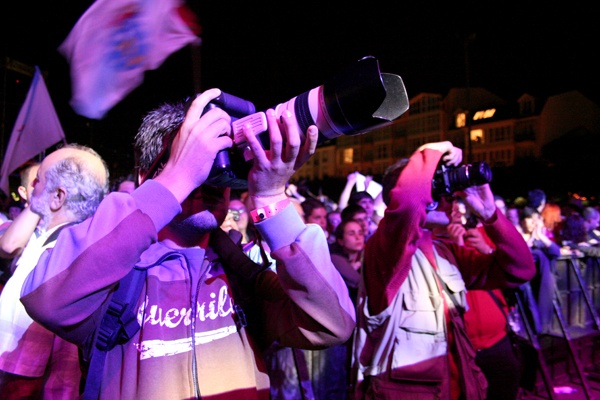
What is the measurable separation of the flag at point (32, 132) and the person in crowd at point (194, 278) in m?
5.56

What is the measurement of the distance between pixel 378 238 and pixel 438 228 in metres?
1.39

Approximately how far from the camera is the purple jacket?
122 cm

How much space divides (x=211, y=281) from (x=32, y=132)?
603 cm

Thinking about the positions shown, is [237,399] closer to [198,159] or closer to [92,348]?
[92,348]

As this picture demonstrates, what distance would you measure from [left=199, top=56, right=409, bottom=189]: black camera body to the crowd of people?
54 mm

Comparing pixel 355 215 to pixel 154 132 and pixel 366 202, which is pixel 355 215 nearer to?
pixel 366 202

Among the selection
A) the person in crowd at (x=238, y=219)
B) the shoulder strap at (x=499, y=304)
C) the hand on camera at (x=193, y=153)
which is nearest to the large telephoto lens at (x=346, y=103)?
the hand on camera at (x=193, y=153)

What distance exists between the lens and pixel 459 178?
101 inches

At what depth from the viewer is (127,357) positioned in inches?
55.2

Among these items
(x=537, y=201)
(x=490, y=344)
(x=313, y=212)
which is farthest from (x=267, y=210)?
(x=537, y=201)

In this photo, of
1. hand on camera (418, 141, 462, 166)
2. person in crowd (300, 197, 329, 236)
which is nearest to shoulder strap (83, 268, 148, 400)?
hand on camera (418, 141, 462, 166)

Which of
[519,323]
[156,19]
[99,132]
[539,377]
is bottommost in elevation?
[539,377]

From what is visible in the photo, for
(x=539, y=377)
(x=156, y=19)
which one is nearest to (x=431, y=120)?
(x=539, y=377)

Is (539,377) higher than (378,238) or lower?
lower
